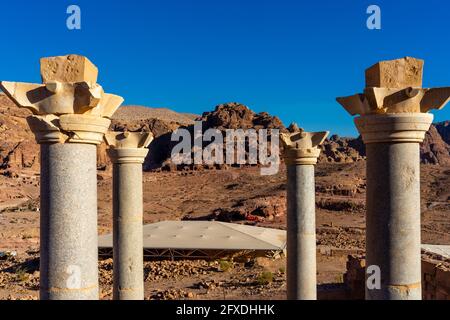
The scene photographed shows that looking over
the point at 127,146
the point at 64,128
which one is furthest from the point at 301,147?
the point at 64,128

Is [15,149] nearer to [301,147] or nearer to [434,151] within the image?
[301,147]

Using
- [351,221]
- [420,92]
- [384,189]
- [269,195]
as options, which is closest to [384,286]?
[384,189]

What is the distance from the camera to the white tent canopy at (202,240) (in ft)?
83.1

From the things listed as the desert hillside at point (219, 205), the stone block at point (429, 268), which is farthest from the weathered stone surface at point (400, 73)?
the desert hillside at point (219, 205)

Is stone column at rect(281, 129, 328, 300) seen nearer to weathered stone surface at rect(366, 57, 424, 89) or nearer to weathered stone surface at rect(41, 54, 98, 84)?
weathered stone surface at rect(366, 57, 424, 89)

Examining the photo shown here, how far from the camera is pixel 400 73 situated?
5574mm

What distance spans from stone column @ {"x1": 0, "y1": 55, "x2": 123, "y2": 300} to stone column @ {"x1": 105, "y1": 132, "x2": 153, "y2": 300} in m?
4.31

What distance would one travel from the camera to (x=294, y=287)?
9.87 m

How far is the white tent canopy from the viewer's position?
83.1 ft

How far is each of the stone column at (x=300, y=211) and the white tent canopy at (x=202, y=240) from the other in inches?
591

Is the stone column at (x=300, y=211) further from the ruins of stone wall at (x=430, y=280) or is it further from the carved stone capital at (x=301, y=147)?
the ruins of stone wall at (x=430, y=280)

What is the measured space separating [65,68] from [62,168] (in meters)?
1.19
